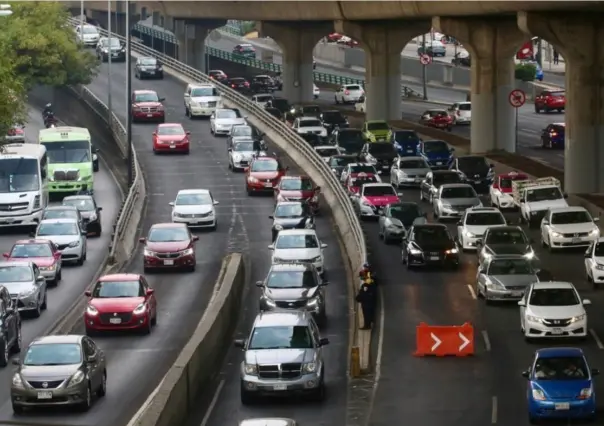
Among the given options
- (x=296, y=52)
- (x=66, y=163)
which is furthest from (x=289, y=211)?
(x=296, y=52)

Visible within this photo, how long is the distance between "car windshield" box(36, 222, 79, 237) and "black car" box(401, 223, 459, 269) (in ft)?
35.1

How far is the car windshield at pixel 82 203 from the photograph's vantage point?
2338 inches

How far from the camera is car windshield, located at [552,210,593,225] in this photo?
166 ft

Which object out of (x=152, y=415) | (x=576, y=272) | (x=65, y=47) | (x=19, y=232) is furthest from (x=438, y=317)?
(x=65, y=47)

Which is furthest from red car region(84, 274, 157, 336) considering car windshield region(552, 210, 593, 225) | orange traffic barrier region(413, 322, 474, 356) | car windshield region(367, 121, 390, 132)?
car windshield region(367, 121, 390, 132)

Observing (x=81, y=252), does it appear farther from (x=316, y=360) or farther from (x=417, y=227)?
(x=316, y=360)

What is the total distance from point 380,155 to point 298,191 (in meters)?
11.6

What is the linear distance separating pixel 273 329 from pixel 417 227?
53.3 feet

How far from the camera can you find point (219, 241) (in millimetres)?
56656

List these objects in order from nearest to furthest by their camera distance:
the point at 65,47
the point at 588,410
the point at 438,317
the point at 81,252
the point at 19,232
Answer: the point at 588,410 < the point at 438,317 < the point at 81,252 < the point at 19,232 < the point at 65,47

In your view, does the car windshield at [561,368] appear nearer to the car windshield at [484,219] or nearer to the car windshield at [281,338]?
the car windshield at [281,338]

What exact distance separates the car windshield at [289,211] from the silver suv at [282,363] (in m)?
22.1

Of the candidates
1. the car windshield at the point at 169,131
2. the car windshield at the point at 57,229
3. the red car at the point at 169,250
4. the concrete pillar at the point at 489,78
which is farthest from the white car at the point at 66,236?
the concrete pillar at the point at 489,78

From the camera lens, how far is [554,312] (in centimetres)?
3747
